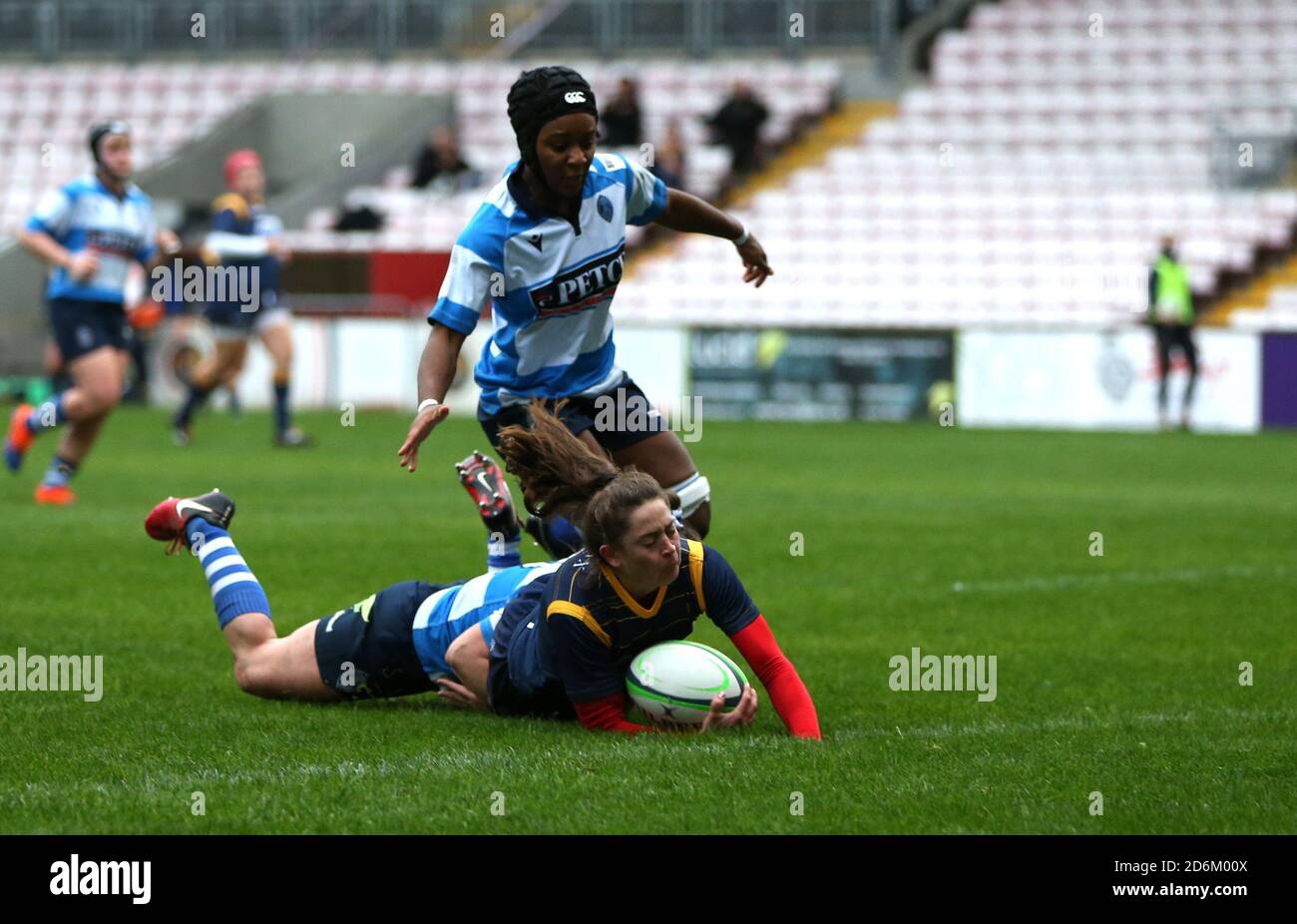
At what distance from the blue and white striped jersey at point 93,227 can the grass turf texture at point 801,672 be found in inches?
58.1

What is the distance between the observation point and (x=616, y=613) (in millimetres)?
6133

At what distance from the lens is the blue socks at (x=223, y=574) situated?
7.10m

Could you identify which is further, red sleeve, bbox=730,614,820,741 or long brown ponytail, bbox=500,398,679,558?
long brown ponytail, bbox=500,398,679,558

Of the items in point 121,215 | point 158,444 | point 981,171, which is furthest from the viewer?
point 981,171

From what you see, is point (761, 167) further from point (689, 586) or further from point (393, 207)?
point (689, 586)

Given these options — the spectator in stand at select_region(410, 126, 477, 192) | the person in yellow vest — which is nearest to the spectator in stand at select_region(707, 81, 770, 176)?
the spectator in stand at select_region(410, 126, 477, 192)

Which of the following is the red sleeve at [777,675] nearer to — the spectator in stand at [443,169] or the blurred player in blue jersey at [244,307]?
the blurred player in blue jersey at [244,307]

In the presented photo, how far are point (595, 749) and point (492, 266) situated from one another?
196 cm

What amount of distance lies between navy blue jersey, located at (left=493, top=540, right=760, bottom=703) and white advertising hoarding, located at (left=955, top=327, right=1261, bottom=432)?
680 inches

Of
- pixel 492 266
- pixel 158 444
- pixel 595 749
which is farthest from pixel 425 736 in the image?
pixel 158 444

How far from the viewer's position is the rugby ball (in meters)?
6.22

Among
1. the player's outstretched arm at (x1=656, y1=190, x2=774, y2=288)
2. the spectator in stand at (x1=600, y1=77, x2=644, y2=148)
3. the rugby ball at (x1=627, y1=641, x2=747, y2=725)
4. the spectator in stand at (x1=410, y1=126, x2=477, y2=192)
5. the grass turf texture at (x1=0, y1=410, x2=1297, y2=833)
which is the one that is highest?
the spectator in stand at (x1=600, y1=77, x2=644, y2=148)

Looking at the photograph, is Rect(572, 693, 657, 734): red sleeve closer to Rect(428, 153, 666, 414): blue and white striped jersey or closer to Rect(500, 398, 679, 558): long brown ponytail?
Rect(500, 398, 679, 558): long brown ponytail
